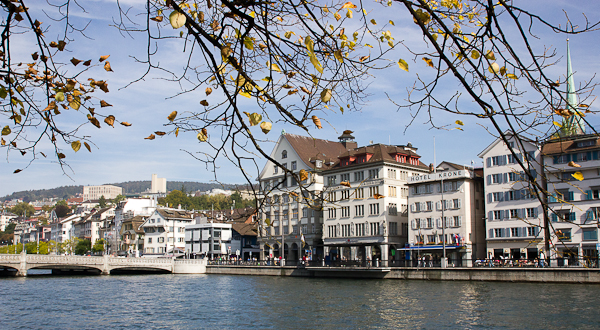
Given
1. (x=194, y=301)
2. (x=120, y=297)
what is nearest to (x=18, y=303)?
(x=120, y=297)

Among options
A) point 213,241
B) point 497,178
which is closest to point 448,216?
point 497,178

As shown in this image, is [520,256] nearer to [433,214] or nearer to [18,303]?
[433,214]

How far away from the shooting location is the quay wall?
40.1m

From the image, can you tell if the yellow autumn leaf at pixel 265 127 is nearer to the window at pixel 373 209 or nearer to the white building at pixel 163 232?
the window at pixel 373 209

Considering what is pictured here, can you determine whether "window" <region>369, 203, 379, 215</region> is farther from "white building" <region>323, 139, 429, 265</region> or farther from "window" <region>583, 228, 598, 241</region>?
"window" <region>583, 228, 598, 241</region>

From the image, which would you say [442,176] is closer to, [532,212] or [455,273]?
[532,212]

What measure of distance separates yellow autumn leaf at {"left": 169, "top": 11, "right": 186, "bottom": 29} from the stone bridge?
69.9 meters

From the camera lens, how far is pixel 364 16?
453 cm

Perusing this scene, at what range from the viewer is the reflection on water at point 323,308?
2388 centimetres

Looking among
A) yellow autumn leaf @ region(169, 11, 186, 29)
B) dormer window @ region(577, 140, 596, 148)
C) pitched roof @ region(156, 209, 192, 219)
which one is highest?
dormer window @ region(577, 140, 596, 148)

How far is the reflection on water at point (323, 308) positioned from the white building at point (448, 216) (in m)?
15.7

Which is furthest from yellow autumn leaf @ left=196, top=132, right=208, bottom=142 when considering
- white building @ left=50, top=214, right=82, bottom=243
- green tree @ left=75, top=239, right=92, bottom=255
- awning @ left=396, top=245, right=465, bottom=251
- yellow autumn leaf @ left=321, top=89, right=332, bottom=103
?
white building @ left=50, top=214, right=82, bottom=243

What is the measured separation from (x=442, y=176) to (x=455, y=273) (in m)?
14.3

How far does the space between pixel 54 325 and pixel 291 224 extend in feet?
171
